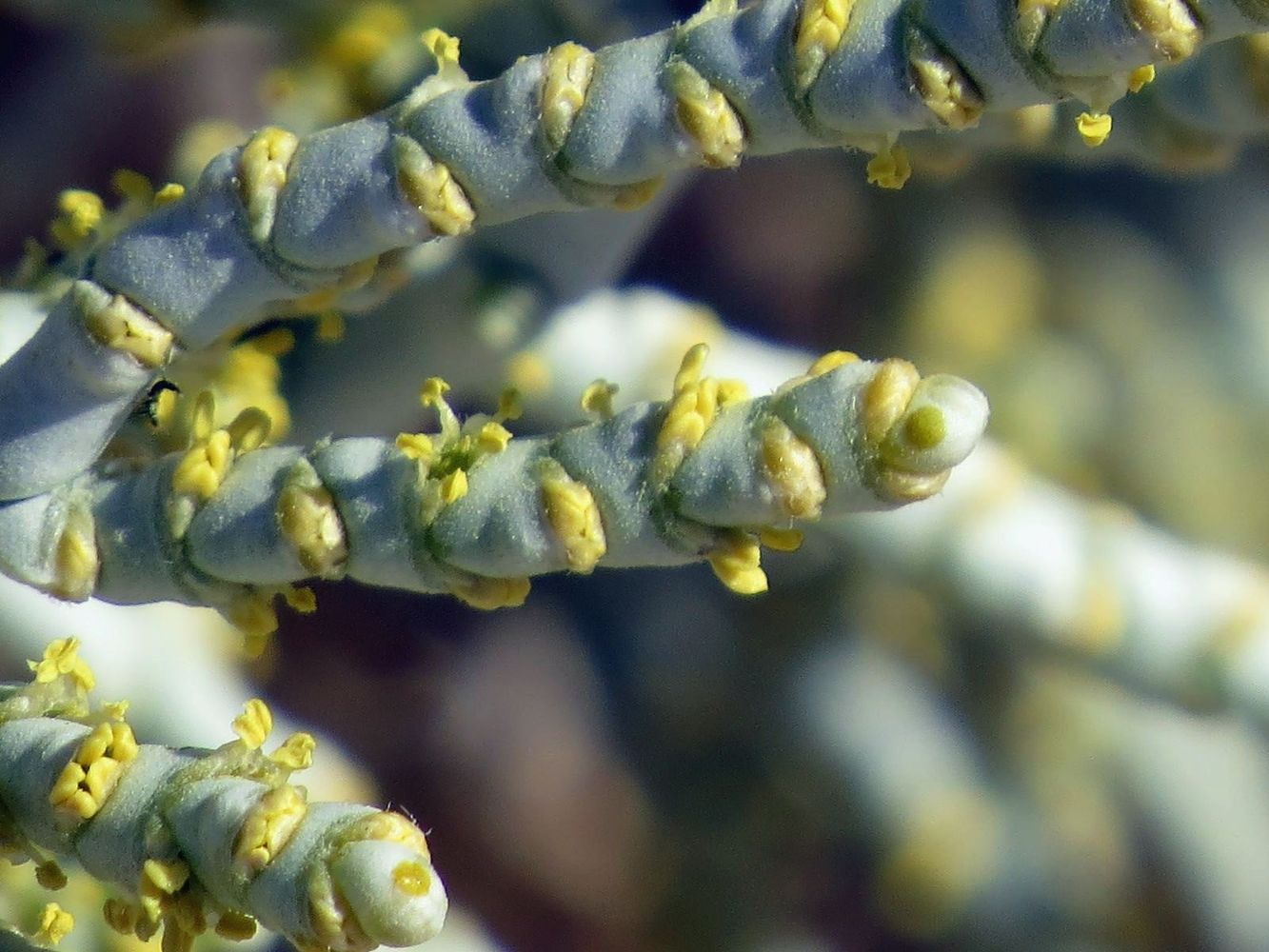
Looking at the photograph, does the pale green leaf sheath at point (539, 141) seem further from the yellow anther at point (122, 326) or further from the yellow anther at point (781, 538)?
the yellow anther at point (781, 538)

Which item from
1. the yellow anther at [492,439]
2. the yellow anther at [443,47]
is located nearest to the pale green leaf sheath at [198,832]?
the yellow anther at [492,439]

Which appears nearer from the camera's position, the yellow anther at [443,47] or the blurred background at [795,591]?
the yellow anther at [443,47]

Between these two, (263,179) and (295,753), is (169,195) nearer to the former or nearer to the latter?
(263,179)

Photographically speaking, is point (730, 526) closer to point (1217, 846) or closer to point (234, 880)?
point (234, 880)

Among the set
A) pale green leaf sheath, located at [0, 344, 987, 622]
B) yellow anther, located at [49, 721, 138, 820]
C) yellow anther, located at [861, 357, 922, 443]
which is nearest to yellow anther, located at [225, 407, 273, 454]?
pale green leaf sheath, located at [0, 344, 987, 622]

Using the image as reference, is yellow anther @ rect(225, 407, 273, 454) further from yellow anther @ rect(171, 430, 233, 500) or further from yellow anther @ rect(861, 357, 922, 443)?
yellow anther @ rect(861, 357, 922, 443)

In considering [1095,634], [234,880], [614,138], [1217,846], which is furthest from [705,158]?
[1217,846]
